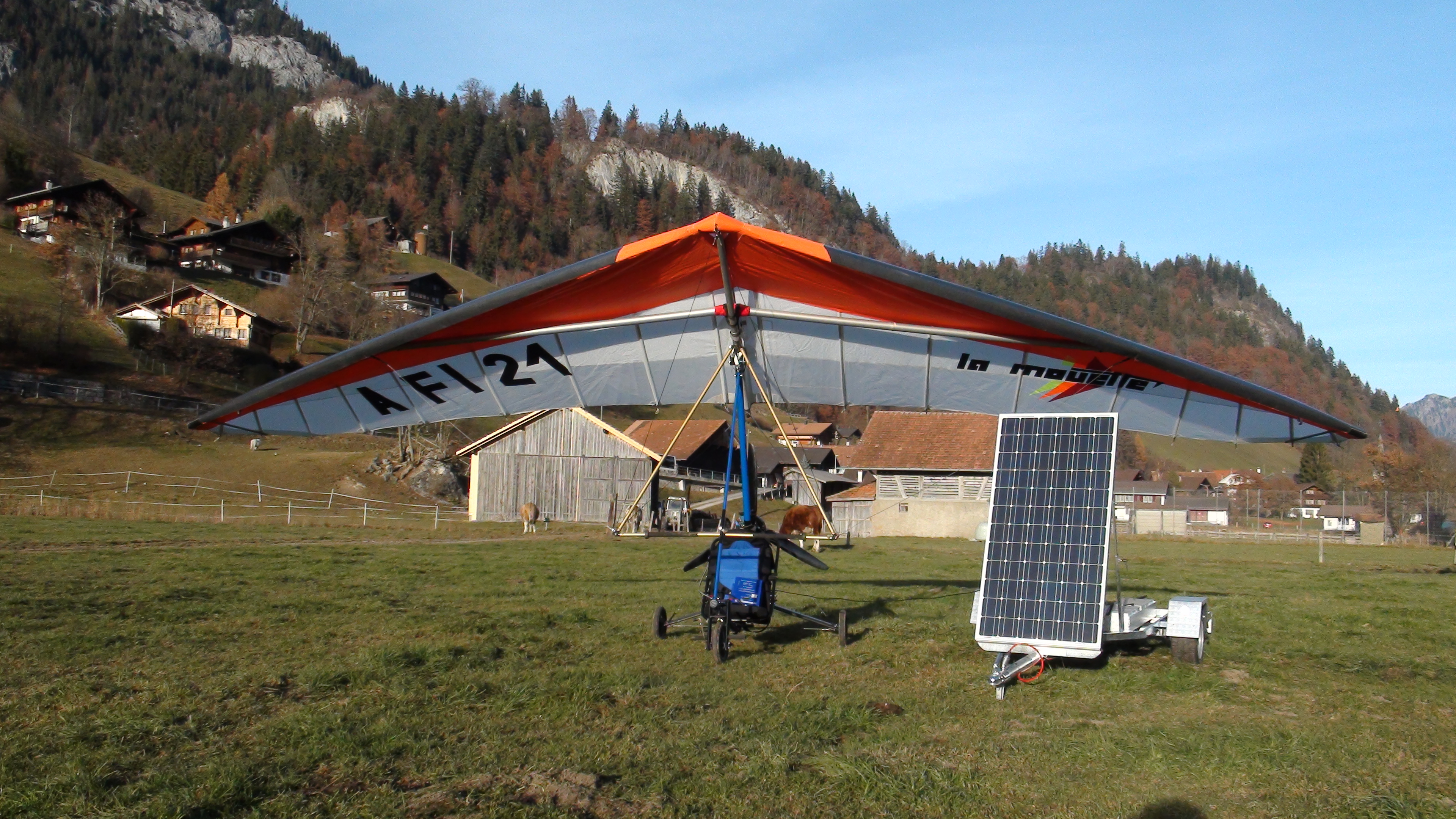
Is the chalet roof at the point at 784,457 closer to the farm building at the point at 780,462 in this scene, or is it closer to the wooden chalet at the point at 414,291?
the farm building at the point at 780,462

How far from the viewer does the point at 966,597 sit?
39.0 feet

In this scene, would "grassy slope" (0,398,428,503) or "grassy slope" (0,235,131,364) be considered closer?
"grassy slope" (0,398,428,503)

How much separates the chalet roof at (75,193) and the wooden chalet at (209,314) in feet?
71.5

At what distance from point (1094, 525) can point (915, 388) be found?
3.33m

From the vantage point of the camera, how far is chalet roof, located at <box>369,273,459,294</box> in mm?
99562

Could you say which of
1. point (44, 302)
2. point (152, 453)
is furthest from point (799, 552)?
point (44, 302)

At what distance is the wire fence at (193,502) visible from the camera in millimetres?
27797

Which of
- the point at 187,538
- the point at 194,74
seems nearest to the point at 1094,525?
the point at 187,538

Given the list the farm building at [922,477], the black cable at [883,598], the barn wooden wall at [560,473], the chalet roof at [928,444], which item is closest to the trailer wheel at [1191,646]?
the black cable at [883,598]

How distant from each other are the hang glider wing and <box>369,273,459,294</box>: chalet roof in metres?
89.0

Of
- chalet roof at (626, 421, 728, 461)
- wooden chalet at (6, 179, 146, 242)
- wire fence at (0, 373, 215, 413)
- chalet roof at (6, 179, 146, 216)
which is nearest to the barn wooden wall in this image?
chalet roof at (626, 421, 728, 461)

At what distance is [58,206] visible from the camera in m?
79.9

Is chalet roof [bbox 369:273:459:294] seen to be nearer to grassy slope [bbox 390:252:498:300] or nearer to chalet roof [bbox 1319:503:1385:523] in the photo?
grassy slope [bbox 390:252:498:300]

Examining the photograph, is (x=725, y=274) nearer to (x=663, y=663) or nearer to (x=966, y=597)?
(x=663, y=663)
